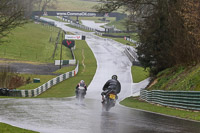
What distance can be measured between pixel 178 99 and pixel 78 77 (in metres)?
34.9

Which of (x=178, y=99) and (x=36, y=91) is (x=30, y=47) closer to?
(x=36, y=91)

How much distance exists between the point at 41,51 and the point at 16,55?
8406 mm

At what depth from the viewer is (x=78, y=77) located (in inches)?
2156

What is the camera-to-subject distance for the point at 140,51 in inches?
1544

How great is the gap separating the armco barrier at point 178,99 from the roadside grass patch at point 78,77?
1541cm

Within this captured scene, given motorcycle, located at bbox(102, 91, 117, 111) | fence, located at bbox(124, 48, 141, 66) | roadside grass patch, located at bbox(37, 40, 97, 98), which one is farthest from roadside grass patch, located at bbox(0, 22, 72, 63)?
motorcycle, located at bbox(102, 91, 117, 111)

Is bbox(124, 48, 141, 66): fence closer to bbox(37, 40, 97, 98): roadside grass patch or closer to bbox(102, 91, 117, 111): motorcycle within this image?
bbox(37, 40, 97, 98): roadside grass patch

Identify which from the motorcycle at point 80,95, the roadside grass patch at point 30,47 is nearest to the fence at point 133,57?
the roadside grass patch at point 30,47

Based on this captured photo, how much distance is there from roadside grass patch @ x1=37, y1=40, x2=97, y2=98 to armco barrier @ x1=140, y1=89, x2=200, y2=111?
50.5 ft

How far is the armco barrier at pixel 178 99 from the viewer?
18406 mm

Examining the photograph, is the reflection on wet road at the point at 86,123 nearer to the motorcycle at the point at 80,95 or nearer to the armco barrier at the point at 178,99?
the armco barrier at the point at 178,99

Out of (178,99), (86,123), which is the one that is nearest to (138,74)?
(178,99)

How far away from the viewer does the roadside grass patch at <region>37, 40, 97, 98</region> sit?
40.8 m

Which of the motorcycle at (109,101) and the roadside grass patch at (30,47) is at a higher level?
the roadside grass patch at (30,47)
